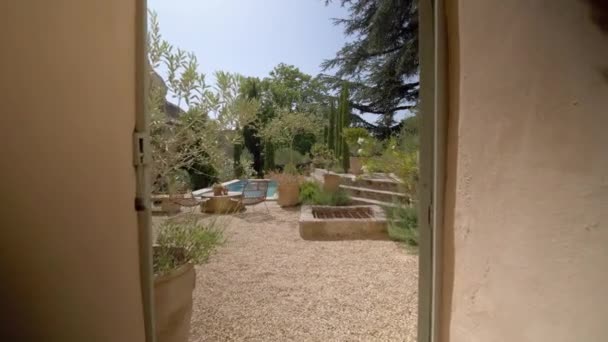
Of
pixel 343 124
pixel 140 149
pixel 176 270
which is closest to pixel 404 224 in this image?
pixel 176 270

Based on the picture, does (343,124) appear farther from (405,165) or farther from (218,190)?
(405,165)

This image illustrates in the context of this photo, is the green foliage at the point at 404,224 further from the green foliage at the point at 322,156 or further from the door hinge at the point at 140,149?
the green foliage at the point at 322,156

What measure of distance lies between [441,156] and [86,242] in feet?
3.35

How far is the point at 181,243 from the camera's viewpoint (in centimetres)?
163

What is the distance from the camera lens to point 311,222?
4016 mm

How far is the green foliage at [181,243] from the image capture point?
59.6 inches

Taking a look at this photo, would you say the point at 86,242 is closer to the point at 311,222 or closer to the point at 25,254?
the point at 25,254

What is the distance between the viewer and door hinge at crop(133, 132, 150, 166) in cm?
87

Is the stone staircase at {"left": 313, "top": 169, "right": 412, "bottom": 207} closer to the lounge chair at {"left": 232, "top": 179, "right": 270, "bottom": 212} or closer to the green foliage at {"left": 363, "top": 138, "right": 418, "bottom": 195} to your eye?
the green foliage at {"left": 363, "top": 138, "right": 418, "bottom": 195}

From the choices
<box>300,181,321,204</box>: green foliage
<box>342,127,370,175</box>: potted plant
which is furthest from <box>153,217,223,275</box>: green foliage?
<box>342,127,370,175</box>: potted plant

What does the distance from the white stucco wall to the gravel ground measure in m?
1.32

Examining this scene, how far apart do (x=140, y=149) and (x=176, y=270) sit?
0.68 meters

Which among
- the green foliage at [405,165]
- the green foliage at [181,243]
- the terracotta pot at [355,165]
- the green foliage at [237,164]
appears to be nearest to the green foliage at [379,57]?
the terracotta pot at [355,165]

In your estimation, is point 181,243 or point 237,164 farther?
point 237,164
